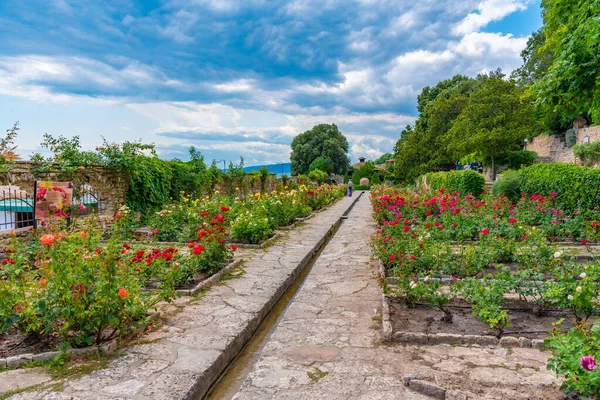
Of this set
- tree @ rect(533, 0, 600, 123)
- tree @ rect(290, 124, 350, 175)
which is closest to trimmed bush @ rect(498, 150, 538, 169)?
tree @ rect(533, 0, 600, 123)

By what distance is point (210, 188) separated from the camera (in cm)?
1339

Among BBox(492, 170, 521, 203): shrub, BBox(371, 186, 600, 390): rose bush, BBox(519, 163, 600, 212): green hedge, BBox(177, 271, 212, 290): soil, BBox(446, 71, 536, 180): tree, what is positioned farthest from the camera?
BBox(446, 71, 536, 180): tree

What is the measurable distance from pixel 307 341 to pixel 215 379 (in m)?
0.85

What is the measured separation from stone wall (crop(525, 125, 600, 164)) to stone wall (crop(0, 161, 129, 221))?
27.7 meters

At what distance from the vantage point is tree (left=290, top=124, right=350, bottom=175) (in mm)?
51062

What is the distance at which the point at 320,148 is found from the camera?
51.7 metres

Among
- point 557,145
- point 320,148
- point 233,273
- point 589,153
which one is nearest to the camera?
point 233,273

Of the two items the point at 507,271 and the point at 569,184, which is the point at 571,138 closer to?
the point at 569,184

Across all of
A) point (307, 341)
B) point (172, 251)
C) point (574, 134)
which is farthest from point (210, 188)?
point (574, 134)

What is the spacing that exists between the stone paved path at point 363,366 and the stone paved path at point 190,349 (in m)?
0.30

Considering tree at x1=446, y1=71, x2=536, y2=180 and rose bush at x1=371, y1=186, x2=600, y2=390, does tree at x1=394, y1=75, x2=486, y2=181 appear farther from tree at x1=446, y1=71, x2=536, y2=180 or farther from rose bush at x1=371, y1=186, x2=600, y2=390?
rose bush at x1=371, y1=186, x2=600, y2=390

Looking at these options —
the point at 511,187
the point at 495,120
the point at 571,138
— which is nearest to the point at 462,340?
the point at 511,187

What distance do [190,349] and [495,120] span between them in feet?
77.7

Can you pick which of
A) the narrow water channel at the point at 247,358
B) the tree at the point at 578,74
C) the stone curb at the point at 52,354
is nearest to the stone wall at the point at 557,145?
the tree at the point at 578,74
